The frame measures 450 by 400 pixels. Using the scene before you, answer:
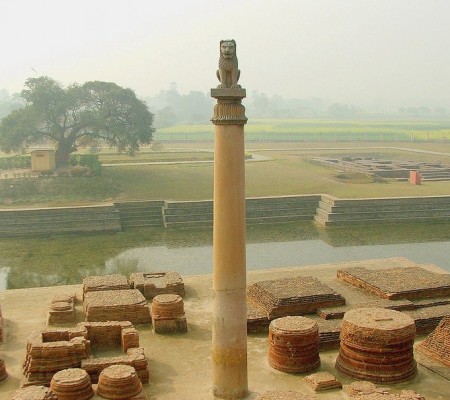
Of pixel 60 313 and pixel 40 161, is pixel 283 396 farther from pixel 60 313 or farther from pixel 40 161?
pixel 40 161

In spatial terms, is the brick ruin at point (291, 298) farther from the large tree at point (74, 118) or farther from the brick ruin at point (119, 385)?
the large tree at point (74, 118)

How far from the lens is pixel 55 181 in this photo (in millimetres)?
24984

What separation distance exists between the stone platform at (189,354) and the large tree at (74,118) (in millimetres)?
15873

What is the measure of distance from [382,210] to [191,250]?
7721 mm

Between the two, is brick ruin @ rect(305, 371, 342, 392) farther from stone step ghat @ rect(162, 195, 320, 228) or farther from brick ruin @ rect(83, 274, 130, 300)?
stone step ghat @ rect(162, 195, 320, 228)

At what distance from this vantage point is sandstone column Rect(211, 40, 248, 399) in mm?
6641

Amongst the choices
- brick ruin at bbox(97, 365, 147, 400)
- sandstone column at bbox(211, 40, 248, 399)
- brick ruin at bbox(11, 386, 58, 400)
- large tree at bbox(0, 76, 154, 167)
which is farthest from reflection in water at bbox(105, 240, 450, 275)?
large tree at bbox(0, 76, 154, 167)

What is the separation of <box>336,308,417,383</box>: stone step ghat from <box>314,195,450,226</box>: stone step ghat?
1292 centimetres

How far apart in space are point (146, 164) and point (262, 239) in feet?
48.8

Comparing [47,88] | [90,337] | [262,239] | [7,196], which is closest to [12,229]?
[7,196]

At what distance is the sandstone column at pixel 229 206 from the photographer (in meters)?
6.64

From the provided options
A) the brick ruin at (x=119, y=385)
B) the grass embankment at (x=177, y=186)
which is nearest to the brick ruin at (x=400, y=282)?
the brick ruin at (x=119, y=385)

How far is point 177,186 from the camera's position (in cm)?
2614

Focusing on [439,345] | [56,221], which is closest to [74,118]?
[56,221]
